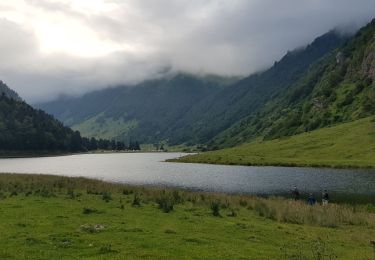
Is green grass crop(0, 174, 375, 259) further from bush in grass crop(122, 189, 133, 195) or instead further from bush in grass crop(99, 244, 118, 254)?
bush in grass crop(122, 189, 133, 195)

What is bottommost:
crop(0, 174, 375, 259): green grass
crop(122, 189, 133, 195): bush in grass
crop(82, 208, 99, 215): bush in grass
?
crop(0, 174, 375, 259): green grass

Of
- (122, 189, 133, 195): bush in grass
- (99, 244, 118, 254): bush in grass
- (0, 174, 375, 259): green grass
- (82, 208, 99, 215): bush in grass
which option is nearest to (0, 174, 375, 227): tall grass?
(122, 189, 133, 195): bush in grass

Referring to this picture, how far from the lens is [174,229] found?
36938 mm

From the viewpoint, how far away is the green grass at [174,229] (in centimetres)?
2920

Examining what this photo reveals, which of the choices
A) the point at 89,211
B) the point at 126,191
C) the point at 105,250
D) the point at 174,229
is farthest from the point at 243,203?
the point at 105,250

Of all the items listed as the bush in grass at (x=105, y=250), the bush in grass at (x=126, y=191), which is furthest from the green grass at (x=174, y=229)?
the bush in grass at (x=126, y=191)

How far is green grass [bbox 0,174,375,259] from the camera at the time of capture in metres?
29.2

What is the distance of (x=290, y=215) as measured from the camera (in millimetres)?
48812

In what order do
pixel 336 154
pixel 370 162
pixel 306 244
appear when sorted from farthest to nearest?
pixel 336 154, pixel 370 162, pixel 306 244

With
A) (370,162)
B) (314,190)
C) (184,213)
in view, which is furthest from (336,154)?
(184,213)

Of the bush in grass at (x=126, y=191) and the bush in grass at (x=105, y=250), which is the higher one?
the bush in grass at (x=126, y=191)

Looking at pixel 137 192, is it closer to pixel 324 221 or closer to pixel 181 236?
pixel 324 221

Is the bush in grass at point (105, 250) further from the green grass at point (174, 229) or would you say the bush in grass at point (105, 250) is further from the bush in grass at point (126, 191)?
the bush in grass at point (126, 191)

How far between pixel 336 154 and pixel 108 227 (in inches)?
6583
